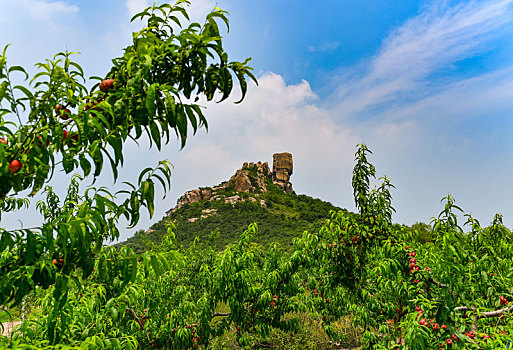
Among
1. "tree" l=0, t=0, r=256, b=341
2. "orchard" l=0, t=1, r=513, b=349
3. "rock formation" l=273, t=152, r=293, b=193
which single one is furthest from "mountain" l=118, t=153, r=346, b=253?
"tree" l=0, t=0, r=256, b=341

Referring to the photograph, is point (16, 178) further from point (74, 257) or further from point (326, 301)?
point (326, 301)

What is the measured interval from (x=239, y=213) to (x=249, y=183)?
14.1 metres

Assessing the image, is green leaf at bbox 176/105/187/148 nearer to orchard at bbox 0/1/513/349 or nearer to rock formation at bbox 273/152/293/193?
orchard at bbox 0/1/513/349

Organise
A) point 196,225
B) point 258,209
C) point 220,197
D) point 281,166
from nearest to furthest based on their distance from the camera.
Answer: point 196,225 → point 258,209 → point 220,197 → point 281,166

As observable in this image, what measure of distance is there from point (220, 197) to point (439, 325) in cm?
5103

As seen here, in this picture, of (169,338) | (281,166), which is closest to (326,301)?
(169,338)

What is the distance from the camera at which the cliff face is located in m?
54.1

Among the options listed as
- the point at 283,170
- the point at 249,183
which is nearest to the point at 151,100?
the point at 249,183

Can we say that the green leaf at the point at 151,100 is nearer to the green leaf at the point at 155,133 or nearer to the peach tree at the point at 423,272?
the green leaf at the point at 155,133

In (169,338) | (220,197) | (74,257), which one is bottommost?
(169,338)

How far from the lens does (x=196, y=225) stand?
1732 inches

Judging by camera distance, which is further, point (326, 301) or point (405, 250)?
point (326, 301)

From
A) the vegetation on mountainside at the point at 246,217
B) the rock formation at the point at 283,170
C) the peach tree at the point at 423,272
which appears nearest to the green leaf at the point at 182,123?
the peach tree at the point at 423,272

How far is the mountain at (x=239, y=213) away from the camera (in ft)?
126
